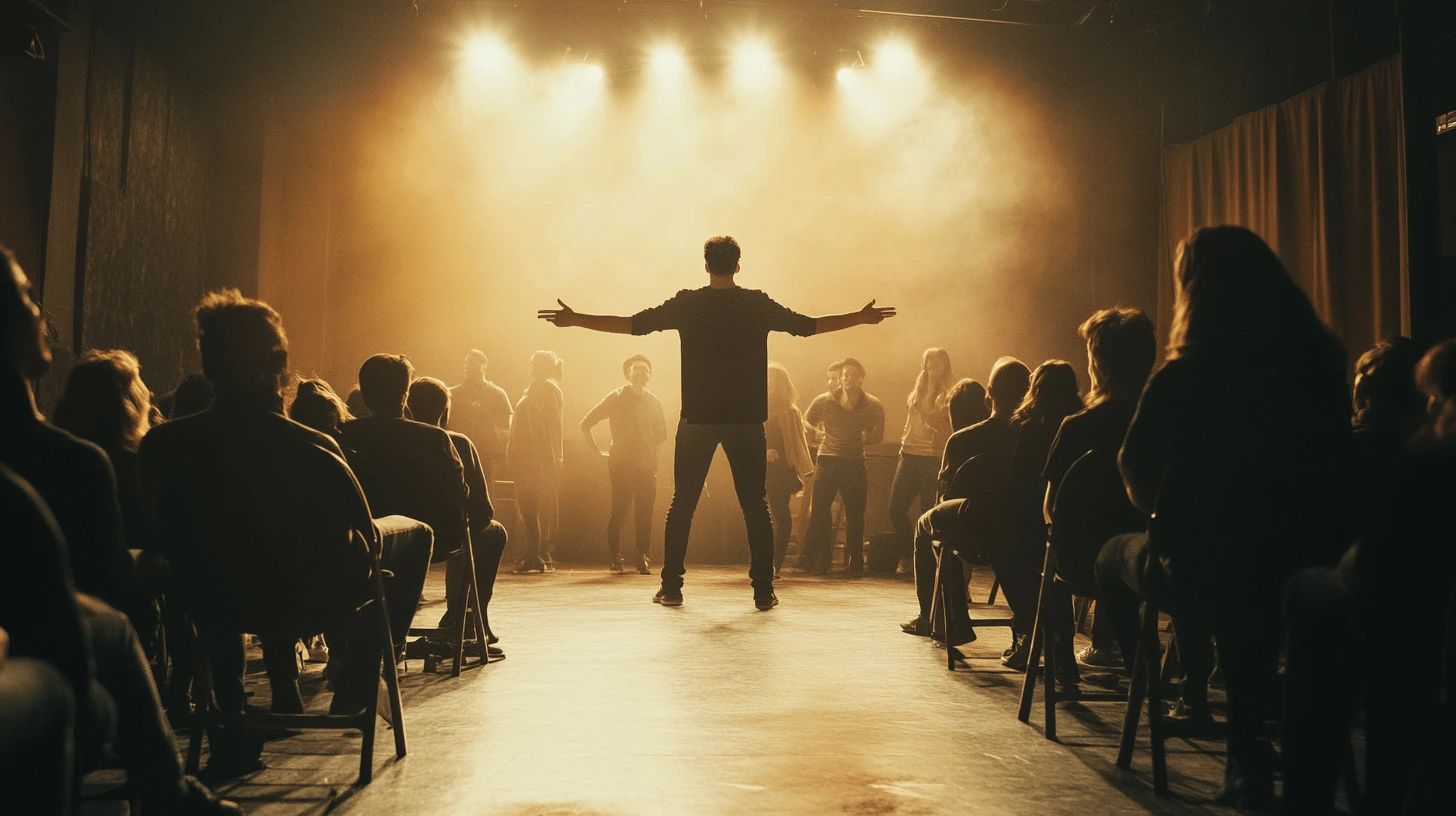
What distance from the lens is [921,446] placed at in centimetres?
803

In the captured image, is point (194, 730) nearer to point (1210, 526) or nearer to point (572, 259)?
point (1210, 526)

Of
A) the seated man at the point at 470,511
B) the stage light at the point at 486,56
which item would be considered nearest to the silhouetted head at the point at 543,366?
the seated man at the point at 470,511

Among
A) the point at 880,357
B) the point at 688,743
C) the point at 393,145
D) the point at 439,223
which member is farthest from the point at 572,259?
the point at 688,743

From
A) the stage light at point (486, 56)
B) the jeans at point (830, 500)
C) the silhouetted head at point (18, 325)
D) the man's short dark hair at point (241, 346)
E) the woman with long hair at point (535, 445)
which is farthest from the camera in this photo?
the stage light at point (486, 56)

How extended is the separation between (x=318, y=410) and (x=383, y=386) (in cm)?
34

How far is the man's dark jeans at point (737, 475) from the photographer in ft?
18.8

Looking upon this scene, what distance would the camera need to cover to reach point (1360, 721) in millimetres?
3324

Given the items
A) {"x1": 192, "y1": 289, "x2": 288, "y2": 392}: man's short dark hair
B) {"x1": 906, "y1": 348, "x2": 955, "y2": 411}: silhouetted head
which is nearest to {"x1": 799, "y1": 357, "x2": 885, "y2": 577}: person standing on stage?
{"x1": 906, "y1": 348, "x2": 955, "y2": 411}: silhouetted head

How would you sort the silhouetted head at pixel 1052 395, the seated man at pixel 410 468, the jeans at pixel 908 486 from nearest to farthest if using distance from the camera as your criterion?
the seated man at pixel 410 468, the silhouetted head at pixel 1052 395, the jeans at pixel 908 486

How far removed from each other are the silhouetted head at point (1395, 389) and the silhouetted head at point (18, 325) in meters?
3.33

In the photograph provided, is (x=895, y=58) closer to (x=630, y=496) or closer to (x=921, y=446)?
(x=921, y=446)

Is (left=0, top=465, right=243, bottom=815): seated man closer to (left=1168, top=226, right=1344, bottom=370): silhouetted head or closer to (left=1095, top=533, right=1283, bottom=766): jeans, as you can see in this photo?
(left=1095, top=533, right=1283, bottom=766): jeans

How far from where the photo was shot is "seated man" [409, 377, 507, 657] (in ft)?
13.1

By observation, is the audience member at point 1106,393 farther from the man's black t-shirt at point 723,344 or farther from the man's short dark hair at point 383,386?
the man's black t-shirt at point 723,344
